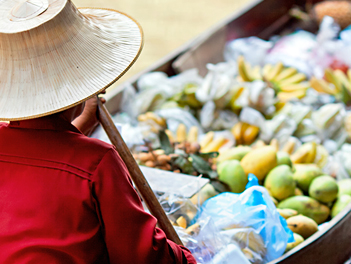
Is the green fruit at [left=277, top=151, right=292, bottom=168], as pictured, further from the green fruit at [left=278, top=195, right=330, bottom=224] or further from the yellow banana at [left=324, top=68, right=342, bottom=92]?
the yellow banana at [left=324, top=68, right=342, bottom=92]

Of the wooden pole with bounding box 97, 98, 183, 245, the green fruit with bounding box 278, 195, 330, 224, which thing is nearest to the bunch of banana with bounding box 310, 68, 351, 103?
the green fruit with bounding box 278, 195, 330, 224

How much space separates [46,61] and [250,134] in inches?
57.2

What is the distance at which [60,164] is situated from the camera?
80 cm

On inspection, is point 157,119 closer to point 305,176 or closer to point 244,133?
point 244,133

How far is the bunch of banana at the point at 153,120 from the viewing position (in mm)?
2068

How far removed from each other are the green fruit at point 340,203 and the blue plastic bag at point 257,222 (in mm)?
337

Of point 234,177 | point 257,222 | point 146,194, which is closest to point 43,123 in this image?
point 146,194

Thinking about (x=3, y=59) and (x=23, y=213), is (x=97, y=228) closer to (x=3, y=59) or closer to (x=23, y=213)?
(x=23, y=213)

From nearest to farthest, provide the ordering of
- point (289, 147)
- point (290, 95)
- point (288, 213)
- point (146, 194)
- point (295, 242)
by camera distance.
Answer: point (146, 194) → point (295, 242) → point (288, 213) → point (289, 147) → point (290, 95)

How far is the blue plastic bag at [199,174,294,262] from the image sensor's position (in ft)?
4.25

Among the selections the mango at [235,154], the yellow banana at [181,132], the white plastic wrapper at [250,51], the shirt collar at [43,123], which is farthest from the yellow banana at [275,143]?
the shirt collar at [43,123]

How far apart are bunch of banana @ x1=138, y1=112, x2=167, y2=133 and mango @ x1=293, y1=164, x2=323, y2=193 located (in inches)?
30.2

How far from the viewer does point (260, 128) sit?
2119 millimetres

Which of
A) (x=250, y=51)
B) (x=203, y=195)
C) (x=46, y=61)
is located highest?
(x=46, y=61)
